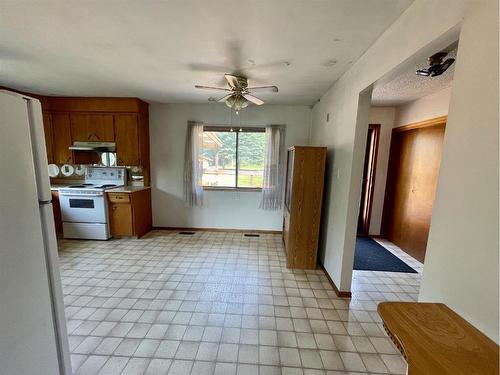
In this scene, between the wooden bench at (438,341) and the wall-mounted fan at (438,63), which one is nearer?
the wooden bench at (438,341)

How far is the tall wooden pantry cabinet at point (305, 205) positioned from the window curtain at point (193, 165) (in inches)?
77.3

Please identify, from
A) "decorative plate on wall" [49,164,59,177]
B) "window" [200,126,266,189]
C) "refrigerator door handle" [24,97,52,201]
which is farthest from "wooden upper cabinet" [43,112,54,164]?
A: "refrigerator door handle" [24,97,52,201]

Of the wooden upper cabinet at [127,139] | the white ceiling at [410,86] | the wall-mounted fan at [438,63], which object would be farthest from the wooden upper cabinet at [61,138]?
the wall-mounted fan at [438,63]

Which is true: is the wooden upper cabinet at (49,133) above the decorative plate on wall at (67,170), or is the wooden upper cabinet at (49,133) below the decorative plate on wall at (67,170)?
above

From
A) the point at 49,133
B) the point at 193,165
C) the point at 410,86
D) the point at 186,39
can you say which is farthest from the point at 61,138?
the point at 410,86

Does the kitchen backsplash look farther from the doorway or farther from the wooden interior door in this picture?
the wooden interior door

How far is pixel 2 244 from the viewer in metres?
0.89

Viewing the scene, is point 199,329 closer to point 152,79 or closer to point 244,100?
point 244,100

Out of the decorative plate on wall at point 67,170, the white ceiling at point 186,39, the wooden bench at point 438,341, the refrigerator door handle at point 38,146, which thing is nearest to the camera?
the wooden bench at point 438,341

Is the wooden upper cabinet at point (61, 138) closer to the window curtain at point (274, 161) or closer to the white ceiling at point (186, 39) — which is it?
the white ceiling at point (186, 39)

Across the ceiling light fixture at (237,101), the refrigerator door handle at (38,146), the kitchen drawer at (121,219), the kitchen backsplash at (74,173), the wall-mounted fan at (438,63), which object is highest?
the wall-mounted fan at (438,63)

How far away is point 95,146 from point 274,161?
3.24 m

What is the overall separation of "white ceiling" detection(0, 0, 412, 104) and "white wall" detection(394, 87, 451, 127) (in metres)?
1.62

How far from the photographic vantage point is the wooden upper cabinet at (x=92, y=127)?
155 inches
